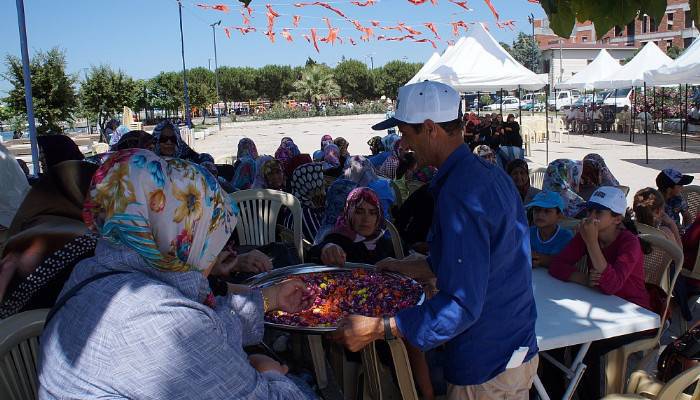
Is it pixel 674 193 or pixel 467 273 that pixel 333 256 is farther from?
pixel 674 193

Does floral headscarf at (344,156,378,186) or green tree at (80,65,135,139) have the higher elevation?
green tree at (80,65,135,139)

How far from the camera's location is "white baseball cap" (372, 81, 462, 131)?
6.20ft

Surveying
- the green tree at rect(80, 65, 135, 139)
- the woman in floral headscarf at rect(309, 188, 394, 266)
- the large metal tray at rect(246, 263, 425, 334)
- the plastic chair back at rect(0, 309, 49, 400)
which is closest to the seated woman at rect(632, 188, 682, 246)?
the woman in floral headscarf at rect(309, 188, 394, 266)

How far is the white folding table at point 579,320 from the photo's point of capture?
97.1 inches

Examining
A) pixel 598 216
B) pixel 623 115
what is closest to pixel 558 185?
pixel 598 216

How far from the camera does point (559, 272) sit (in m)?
3.28

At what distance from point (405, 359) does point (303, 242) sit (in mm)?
2625

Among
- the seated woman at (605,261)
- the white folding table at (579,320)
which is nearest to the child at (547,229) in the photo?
the seated woman at (605,261)

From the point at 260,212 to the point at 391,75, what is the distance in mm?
65830

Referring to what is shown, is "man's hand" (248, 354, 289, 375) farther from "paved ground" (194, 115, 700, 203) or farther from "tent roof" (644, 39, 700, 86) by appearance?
"tent roof" (644, 39, 700, 86)

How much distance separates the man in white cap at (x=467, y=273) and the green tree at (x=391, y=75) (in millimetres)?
67362

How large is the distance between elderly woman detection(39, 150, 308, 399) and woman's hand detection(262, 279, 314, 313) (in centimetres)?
56

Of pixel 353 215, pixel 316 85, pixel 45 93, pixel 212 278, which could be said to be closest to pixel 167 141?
pixel 353 215

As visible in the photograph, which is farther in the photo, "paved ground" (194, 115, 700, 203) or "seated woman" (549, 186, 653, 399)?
"paved ground" (194, 115, 700, 203)
